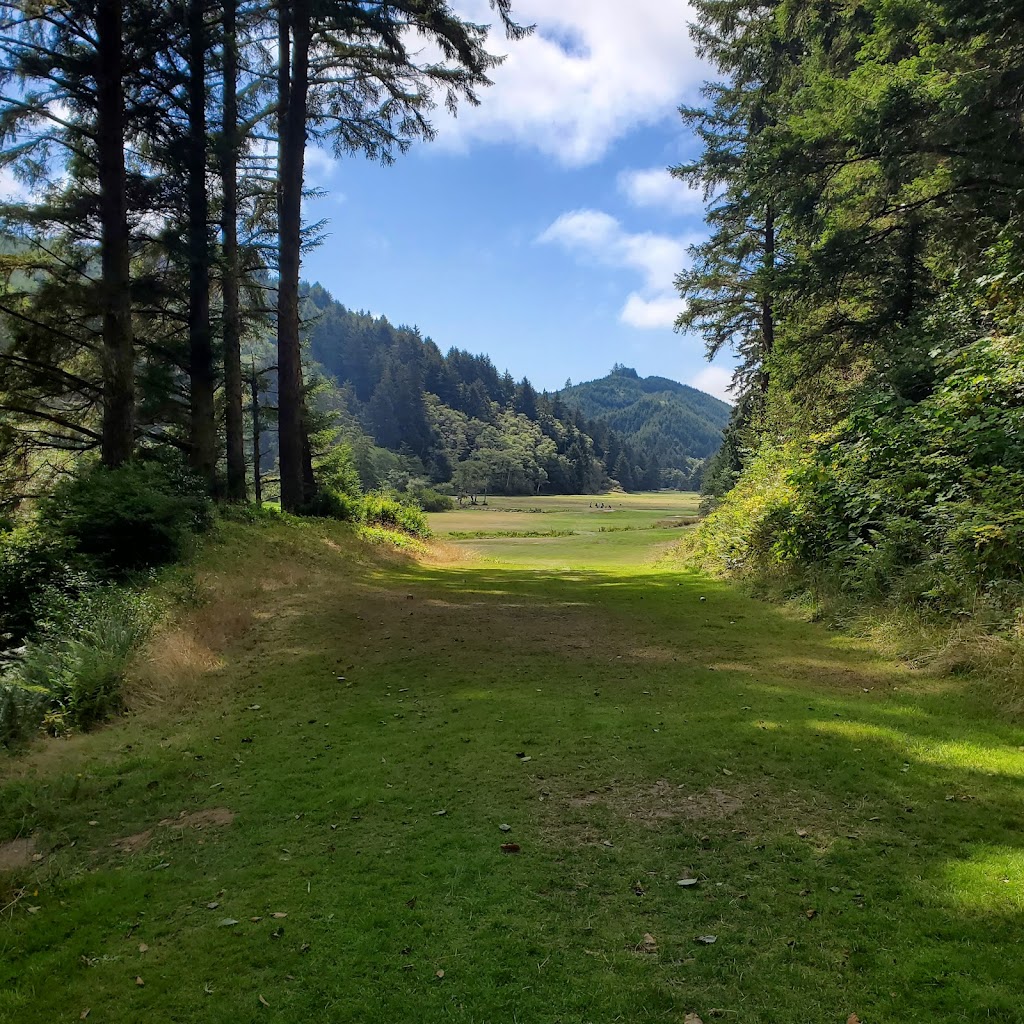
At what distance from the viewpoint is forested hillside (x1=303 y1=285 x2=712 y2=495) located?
434 feet

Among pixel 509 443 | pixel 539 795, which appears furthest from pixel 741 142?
pixel 509 443

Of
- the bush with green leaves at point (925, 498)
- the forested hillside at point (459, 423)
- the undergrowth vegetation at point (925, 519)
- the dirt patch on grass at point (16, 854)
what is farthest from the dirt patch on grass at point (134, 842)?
the forested hillside at point (459, 423)

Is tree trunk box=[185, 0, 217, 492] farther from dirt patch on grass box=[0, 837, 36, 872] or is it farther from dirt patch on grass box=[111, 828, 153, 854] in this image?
dirt patch on grass box=[111, 828, 153, 854]

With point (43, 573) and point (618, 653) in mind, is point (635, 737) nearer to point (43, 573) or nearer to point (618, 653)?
point (618, 653)

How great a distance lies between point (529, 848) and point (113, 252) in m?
12.7

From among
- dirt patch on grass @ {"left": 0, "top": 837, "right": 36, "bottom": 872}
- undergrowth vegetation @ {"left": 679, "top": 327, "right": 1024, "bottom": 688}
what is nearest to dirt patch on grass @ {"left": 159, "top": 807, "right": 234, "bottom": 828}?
dirt patch on grass @ {"left": 0, "top": 837, "right": 36, "bottom": 872}

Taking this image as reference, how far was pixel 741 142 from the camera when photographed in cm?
2150

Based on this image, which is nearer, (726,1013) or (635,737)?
(726,1013)

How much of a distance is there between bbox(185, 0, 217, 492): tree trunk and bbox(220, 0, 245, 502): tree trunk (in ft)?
2.05

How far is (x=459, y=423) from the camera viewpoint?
509 ft

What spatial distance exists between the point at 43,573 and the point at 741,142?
930 inches

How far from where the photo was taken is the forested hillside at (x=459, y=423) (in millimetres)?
132375

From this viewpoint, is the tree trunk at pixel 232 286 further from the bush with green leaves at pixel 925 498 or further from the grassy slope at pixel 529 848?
the bush with green leaves at pixel 925 498

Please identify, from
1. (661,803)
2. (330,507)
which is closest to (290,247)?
(330,507)
